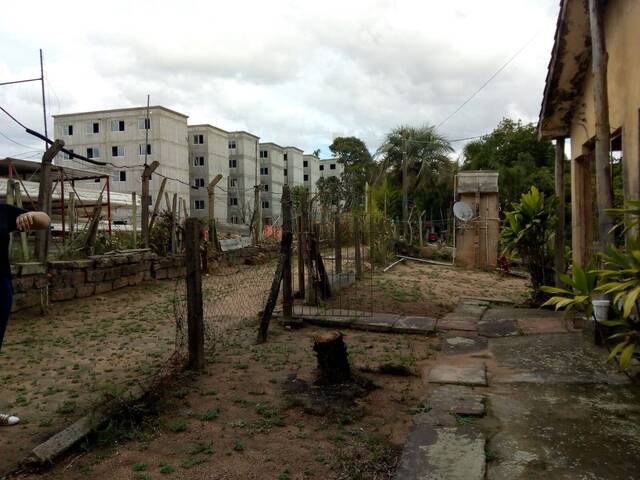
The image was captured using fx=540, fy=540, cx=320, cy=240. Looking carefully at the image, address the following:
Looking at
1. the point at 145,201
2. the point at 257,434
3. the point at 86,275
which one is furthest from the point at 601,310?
the point at 145,201

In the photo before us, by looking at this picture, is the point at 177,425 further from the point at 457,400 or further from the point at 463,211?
the point at 463,211

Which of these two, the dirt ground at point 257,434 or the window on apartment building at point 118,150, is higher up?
the window on apartment building at point 118,150

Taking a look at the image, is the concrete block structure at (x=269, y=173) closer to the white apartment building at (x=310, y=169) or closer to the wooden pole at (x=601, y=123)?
the white apartment building at (x=310, y=169)

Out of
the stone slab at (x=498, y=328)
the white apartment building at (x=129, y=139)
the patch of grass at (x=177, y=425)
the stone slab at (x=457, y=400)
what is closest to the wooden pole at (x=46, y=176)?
the patch of grass at (x=177, y=425)

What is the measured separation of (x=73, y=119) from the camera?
45500 mm

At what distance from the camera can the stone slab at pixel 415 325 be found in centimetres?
673

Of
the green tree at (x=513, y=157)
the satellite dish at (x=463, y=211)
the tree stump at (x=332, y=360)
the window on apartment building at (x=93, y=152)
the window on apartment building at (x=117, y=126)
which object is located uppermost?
the window on apartment building at (x=117, y=126)

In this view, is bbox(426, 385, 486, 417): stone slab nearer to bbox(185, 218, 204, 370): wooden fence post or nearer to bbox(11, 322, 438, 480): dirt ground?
bbox(11, 322, 438, 480): dirt ground

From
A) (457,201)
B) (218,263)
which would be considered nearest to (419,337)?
(218,263)

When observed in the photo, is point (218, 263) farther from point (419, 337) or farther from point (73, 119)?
point (73, 119)

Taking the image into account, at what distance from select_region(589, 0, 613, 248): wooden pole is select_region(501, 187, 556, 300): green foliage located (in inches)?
114

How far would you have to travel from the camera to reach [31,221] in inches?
140

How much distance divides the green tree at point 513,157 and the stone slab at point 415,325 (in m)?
21.3

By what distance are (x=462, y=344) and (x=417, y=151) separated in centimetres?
2473
